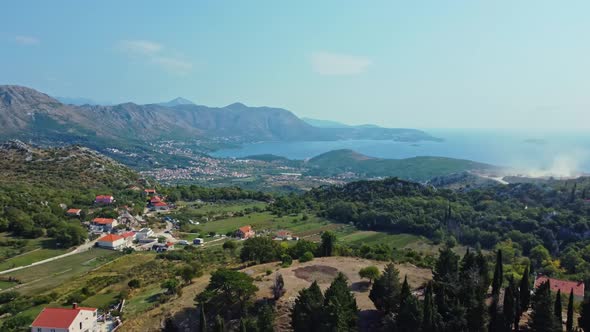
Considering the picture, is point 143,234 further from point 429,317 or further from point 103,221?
point 429,317

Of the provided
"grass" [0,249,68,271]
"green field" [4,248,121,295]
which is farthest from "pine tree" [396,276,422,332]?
"grass" [0,249,68,271]

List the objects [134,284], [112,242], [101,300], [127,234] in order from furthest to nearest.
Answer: [127,234] < [112,242] < [134,284] < [101,300]

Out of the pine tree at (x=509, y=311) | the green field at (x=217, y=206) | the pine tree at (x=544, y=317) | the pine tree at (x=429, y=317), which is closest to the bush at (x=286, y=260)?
the pine tree at (x=429, y=317)

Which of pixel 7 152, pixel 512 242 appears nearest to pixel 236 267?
pixel 512 242

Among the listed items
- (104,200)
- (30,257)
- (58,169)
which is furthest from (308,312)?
(58,169)

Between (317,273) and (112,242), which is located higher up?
(317,273)
